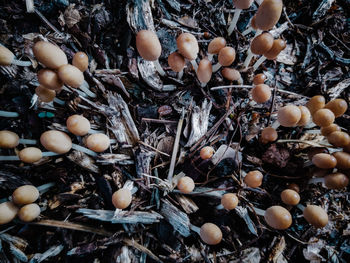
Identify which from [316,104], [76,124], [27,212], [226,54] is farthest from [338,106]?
[27,212]

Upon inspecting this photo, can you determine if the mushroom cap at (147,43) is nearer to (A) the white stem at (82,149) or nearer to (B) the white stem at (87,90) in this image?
(B) the white stem at (87,90)

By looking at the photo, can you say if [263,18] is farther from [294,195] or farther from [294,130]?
[294,195]

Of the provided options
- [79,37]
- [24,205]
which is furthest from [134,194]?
[79,37]

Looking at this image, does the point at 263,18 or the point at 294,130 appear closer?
the point at 263,18

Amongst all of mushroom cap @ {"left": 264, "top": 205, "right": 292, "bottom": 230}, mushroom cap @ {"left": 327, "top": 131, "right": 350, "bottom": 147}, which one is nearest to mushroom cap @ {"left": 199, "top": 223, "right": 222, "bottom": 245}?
mushroom cap @ {"left": 264, "top": 205, "right": 292, "bottom": 230}

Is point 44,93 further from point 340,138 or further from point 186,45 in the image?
point 340,138
